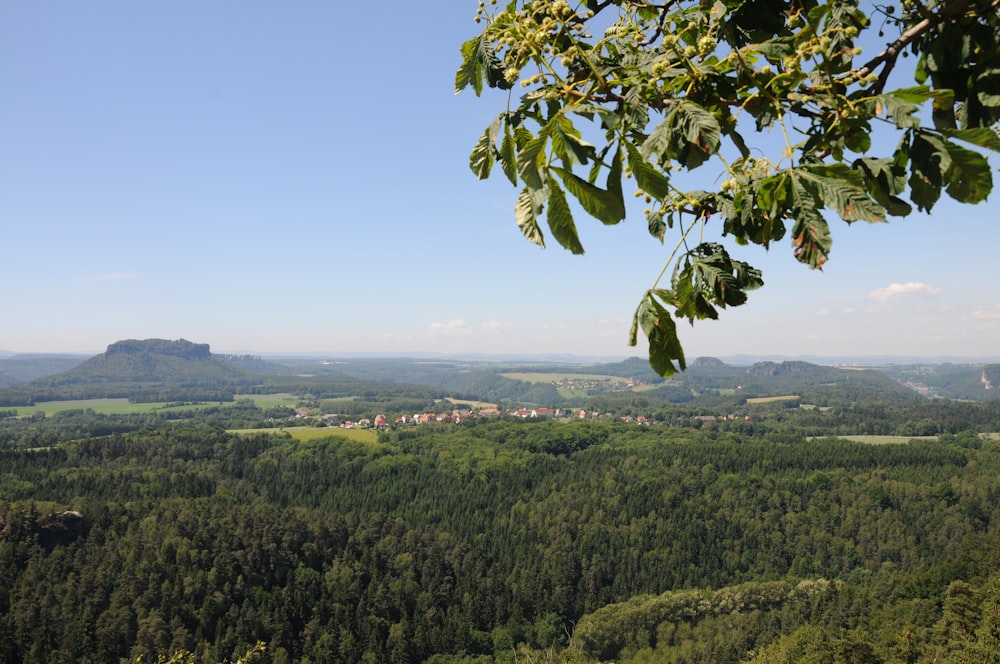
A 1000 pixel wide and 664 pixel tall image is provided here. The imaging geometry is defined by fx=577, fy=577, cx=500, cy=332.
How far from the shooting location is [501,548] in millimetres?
77812

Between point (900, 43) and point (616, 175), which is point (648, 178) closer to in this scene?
point (616, 175)

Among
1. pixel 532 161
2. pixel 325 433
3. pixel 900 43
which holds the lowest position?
pixel 325 433

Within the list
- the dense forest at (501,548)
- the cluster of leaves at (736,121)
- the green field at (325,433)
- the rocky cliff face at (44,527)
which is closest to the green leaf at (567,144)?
the cluster of leaves at (736,121)

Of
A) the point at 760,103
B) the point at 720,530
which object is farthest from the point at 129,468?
the point at 760,103

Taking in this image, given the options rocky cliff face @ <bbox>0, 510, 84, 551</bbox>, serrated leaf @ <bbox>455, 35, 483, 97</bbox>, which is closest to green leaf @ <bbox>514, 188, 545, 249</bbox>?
serrated leaf @ <bbox>455, 35, 483, 97</bbox>

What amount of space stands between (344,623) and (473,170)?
63698 millimetres

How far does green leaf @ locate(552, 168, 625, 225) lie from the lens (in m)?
1.51

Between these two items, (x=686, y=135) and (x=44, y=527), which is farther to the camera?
(x=44, y=527)

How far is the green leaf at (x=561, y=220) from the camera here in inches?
61.0

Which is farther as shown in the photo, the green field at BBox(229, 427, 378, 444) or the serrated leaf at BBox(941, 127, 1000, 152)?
the green field at BBox(229, 427, 378, 444)

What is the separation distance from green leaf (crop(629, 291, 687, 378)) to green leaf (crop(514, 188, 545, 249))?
42 centimetres

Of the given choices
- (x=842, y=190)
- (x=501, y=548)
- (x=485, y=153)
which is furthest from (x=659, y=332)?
(x=501, y=548)

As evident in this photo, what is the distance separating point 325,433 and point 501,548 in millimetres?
65768

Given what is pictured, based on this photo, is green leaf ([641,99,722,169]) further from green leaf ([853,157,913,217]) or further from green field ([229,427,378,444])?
green field ([229,427,378,444])
